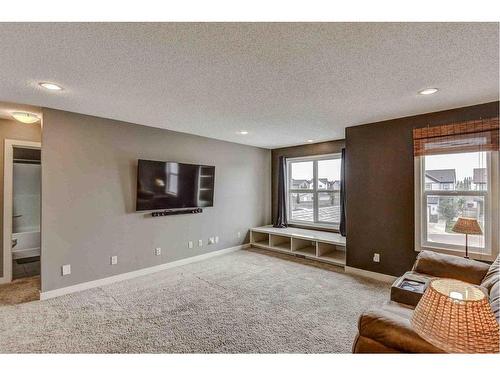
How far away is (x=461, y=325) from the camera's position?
878 mm

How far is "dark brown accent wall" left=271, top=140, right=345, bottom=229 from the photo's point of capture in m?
5.00

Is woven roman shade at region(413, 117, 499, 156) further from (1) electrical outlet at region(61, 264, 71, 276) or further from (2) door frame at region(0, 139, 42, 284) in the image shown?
(2) door frame at region(0, 139, 42, 284)

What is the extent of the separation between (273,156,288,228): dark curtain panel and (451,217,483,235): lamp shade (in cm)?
332

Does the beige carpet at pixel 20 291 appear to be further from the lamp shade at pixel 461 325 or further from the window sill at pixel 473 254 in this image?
the window sill at pixel 473 254

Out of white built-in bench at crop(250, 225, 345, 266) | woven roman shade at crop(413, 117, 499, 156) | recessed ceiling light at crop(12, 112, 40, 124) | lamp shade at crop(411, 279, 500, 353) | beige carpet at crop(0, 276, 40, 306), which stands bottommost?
beige carpet at crop(0, 276, 40, 306)

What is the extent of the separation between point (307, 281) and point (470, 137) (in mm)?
2731

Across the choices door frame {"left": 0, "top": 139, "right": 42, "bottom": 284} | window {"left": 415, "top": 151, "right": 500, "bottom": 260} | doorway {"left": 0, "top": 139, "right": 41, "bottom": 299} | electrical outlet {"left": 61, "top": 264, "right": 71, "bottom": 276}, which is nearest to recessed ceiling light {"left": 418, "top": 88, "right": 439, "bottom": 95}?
window {"left": 415, "top": 151, "right": 500, "bottom": 260}

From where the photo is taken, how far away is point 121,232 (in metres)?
3.63

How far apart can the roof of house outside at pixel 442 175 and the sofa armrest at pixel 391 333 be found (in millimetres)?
2621

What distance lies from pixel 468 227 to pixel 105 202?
452 centimetres

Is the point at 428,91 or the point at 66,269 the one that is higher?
the point at 428,91

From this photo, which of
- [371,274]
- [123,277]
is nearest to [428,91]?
[371,274]

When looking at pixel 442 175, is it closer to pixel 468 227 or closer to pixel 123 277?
pixel 468 227

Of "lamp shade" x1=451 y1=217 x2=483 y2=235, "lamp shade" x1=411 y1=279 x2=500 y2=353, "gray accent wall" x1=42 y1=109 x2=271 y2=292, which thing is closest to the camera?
"lamp shade" x1=411 y1=279 x2=500 y2=353
